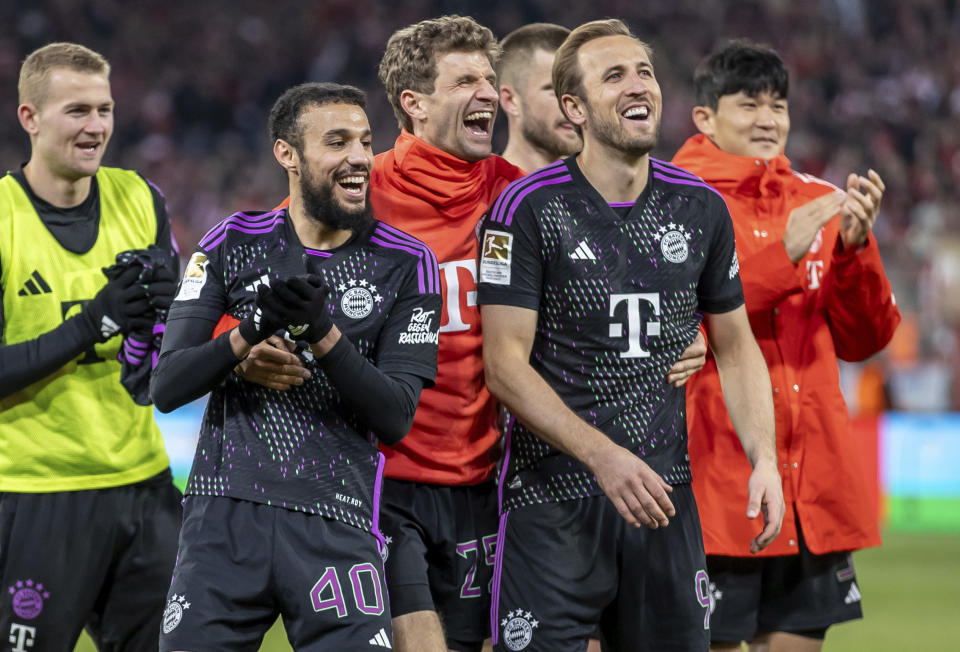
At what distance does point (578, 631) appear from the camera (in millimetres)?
4102

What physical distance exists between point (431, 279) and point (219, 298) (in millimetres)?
671

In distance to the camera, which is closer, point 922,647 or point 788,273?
point 788,273

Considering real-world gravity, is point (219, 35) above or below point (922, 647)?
above

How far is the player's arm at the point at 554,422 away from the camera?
3.79 m

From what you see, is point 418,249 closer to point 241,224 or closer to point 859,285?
point 241,224

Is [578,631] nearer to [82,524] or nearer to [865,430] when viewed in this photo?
[82,524]

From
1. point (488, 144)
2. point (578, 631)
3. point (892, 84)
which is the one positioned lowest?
point (578, 631)

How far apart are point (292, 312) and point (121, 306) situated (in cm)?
114

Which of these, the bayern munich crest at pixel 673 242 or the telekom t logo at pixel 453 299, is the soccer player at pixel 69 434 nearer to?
the telekom t logo at pixel 453 299

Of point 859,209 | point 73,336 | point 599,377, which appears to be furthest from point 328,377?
point 859,209

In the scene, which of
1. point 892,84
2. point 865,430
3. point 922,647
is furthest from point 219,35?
point 922,647

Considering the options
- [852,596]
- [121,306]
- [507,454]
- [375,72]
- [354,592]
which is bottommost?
[852,596]

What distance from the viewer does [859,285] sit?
4.94 m

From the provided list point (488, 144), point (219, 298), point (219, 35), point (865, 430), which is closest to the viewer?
point (219, 298)
